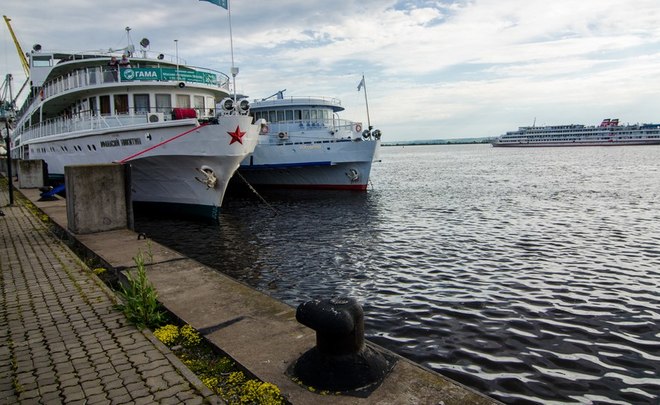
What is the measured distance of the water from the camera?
5.36m

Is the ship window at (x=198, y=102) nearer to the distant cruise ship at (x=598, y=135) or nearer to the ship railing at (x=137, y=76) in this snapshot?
the ship railing at (x=137, y=76)

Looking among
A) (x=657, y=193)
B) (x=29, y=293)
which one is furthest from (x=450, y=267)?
(x=657, y=193)

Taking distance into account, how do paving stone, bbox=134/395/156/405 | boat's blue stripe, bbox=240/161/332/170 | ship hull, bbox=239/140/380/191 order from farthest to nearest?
boat's blue stripe, bbox=240/161/332/170 < ship hull, bbox=239/140/380/191 < paving stone, bbox=134/395/156/405

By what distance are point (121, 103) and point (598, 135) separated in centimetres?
14147

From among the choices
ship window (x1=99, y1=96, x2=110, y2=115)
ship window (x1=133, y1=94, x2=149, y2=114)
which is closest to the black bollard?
ship window (x1=133, y1=94, x2=149, y2=114)

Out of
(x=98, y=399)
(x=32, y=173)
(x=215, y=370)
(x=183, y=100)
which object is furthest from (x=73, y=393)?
(x=32, y=173)

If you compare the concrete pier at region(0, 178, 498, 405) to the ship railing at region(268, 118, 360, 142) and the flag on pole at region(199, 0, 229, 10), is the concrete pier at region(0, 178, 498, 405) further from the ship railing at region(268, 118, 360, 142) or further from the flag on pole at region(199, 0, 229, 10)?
the ship railing at region(268, 118, 360, 142)

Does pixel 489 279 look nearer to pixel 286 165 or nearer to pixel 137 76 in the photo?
pixel 137 76

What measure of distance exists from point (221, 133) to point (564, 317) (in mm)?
10865

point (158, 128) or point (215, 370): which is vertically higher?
point (158, 128)

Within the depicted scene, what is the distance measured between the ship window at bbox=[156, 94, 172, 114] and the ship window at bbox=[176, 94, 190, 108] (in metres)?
0.31

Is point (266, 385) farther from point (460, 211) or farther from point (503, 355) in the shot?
point (460, 211)

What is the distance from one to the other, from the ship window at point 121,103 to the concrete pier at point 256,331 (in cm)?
1053

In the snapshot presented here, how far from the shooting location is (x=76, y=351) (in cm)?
439
